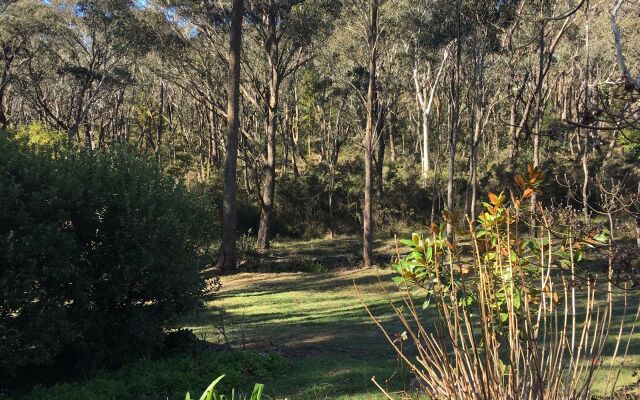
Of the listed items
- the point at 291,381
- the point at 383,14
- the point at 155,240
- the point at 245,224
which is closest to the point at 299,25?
the point at 383,14

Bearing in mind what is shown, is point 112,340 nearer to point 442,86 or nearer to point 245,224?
point 245,224

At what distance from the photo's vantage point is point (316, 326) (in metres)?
12.0

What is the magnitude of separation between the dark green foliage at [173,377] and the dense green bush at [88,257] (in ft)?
1.97

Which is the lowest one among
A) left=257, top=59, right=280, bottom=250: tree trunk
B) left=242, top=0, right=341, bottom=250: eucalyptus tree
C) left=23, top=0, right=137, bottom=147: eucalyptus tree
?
left=257, top=59, right=280, bottom=250: tree trunk

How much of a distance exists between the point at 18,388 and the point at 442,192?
2619cm

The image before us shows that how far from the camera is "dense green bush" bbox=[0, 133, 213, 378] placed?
743cm

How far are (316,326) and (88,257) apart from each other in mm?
5035

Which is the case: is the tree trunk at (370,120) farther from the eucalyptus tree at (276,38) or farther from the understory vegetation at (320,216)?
the eucalyptus tree at (276,38)

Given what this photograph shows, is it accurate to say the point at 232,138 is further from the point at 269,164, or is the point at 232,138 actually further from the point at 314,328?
the point at 314,328

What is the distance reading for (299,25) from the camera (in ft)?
80.9

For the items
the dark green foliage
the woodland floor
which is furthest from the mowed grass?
the dark green foliage

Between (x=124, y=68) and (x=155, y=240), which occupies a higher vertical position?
(x=124, y=68)

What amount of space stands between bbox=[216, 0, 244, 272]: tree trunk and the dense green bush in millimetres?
10756

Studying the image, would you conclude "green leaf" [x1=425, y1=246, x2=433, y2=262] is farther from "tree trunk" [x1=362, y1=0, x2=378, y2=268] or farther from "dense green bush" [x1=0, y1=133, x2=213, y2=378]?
"tree trunk" [x1=362, y1=0, x2=378, y2=268]
